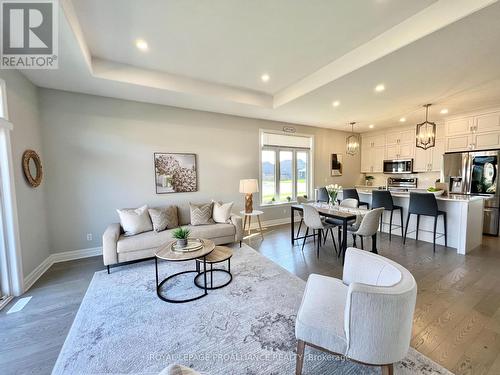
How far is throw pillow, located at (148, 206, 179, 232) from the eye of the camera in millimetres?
3588

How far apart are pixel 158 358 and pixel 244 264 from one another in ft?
5.76

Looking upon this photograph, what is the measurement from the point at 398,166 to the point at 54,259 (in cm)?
859

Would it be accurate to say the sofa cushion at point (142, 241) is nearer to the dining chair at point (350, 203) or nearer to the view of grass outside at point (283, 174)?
the view of grass outside at point (283, 174)

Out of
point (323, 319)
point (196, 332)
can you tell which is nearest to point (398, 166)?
point (323, 319)

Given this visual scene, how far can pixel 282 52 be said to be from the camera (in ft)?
9.32

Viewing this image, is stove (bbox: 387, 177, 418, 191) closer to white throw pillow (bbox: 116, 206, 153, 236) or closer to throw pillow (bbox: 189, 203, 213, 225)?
throw pillow (bbox: 189, 203, 213, 225)

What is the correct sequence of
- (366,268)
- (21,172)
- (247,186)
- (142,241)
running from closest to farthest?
(366,268) → (21,172) → (142,241) → (247,186)

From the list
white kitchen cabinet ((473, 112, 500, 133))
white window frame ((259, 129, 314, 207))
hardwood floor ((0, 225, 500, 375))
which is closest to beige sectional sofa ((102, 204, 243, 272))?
hardwood floor ((0, 225, 500, 375))

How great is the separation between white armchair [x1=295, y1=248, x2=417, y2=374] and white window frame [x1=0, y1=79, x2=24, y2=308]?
3.34 m

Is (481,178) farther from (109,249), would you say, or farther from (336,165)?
(109,249)

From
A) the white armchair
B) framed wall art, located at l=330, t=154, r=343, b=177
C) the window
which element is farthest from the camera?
framed wall art, located at l=330, t=154, r=343, b=177

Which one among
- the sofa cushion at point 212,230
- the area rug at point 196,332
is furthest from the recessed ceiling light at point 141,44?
the area rug at point 196,332

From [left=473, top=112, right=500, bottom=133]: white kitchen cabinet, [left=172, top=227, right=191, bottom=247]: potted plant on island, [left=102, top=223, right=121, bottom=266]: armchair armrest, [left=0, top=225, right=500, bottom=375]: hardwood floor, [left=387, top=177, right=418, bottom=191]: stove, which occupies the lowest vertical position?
[left=0, top=225, right=500, bottom=375]: hardwood floor

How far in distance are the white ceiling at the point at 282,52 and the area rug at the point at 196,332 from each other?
2889 mm
